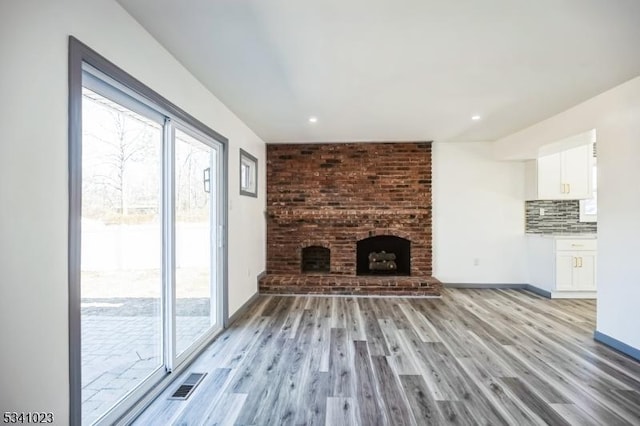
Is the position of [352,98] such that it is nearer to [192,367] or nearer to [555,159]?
[192,367]

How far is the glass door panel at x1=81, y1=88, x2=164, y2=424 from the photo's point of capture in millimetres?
1799

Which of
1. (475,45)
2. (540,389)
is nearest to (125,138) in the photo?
(475,45)

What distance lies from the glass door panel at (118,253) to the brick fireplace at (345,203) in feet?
10.3

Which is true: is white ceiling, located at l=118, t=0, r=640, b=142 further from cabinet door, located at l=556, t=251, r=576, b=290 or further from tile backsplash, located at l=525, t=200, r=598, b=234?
cabinet door, located at l=556, t=251, r=576, b=290

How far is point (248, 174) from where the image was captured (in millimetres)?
4777

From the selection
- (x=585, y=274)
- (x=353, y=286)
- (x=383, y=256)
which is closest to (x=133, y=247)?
(x=353, y=286)

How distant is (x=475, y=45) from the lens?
2264 millimetres

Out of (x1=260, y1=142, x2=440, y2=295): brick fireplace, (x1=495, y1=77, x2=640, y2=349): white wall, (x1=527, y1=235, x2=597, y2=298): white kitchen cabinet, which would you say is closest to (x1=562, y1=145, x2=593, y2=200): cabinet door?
(x1=527, y1=235, x2=597, y2=298): white kitchen cabinet

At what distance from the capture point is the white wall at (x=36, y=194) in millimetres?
1213

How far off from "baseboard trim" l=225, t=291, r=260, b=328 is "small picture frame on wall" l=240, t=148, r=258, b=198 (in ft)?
4.88

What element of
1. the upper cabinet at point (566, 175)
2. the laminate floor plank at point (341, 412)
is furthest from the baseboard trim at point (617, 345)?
the laminate floor plank at point (341, 412)

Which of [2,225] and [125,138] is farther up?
[125,138]

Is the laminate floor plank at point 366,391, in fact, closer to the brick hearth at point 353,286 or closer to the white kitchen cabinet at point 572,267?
the brick hearth at point 353,286

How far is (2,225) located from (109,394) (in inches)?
52.7
